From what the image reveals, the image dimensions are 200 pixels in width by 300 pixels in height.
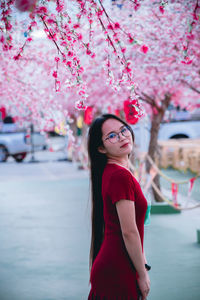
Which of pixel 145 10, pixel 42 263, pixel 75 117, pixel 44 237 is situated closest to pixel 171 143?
pixel 75 117

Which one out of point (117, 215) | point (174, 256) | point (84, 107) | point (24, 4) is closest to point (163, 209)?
point (174, 256)

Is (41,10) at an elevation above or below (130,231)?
above

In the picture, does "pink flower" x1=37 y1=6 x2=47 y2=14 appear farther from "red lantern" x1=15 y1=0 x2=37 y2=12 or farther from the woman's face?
the woman's face

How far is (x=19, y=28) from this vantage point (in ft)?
26.7

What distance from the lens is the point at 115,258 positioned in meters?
2.49

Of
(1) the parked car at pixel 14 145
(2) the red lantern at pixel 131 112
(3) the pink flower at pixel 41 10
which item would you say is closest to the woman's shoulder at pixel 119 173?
(2) the red lantern at pixel 131 112

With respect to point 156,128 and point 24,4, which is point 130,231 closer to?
point 24,4

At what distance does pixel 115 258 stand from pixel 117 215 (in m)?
0.25

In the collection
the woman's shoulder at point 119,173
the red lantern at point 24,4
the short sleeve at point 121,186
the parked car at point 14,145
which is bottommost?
the parked car at point 14,145

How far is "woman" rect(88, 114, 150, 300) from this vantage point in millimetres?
2393

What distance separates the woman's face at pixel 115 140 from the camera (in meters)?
2.62

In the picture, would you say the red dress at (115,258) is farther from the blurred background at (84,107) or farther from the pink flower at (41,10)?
the pink flower at (41,10)

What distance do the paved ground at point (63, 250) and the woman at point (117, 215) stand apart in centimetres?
189

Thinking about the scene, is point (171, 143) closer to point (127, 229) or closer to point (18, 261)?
point (18, 261)
